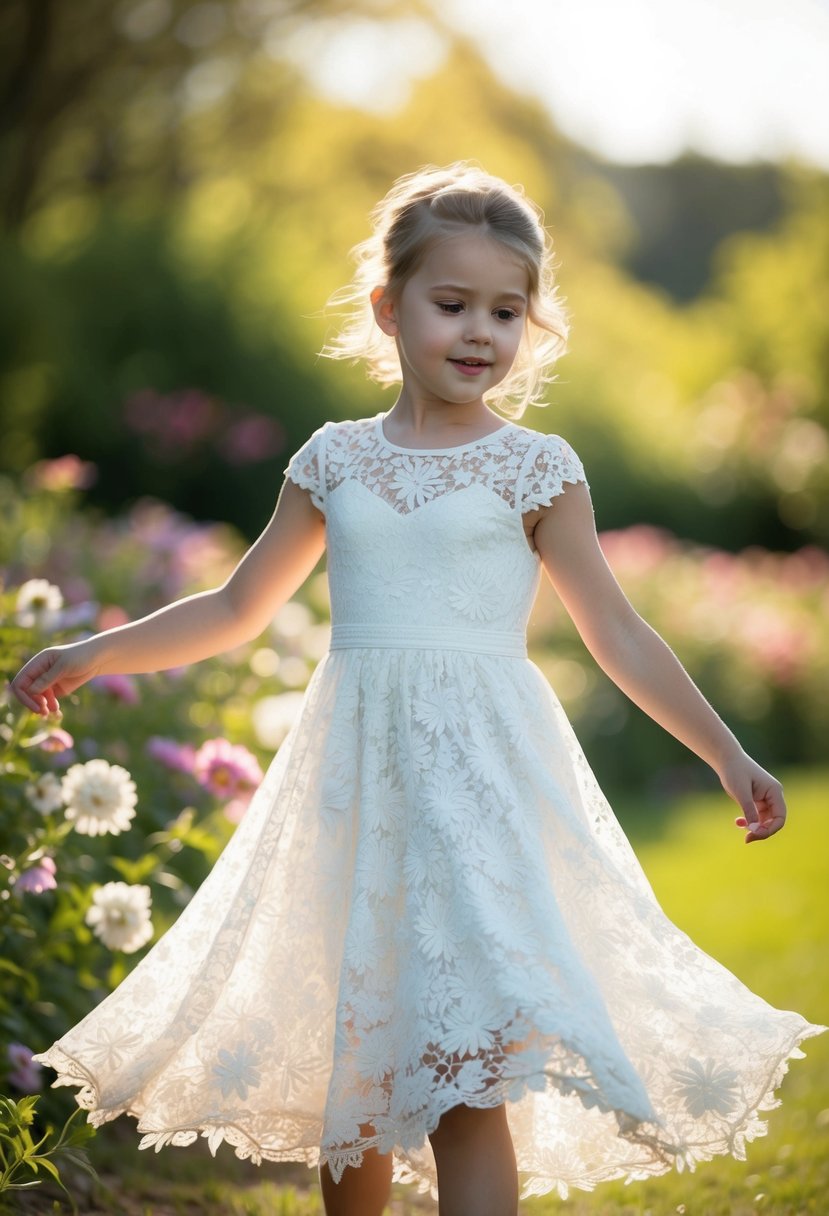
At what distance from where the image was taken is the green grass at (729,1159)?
2.87 meters

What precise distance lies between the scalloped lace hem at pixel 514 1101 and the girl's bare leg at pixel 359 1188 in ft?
0.14

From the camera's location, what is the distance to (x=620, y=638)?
2352 millimetres

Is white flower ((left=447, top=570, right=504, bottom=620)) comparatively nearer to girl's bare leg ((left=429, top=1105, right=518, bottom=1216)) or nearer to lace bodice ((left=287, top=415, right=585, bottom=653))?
lace bodice ((left=287, top=415, right=585, bottom=653))

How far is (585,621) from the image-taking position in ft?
7.81

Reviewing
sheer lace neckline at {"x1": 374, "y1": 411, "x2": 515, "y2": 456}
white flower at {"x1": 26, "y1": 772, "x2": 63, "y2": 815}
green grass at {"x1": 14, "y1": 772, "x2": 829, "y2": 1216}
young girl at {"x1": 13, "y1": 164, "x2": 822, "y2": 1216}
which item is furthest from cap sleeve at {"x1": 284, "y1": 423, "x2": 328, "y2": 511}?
green grass at {"x1": 14, "y1": 772, "x2": 829, "y2": 1216}

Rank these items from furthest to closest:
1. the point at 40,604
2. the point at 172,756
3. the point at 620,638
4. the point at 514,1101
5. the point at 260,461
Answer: the point at 260,461, the point at 172,756, the point at 40,604, the point at 620,638, the point at 514,1101

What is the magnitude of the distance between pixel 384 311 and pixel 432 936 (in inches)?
42.7

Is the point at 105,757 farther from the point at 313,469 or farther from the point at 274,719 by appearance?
the point at 313,469

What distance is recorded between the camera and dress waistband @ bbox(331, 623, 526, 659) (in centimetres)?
230

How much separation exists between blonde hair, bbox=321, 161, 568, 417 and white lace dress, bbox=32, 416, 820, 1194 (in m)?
0.25

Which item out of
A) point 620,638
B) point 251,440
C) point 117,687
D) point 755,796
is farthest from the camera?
point 251,440

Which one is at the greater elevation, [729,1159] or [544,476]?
[544,476]

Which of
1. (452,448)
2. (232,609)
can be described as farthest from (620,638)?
(232,609)

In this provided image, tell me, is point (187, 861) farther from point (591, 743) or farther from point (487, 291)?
point (591, 743)
